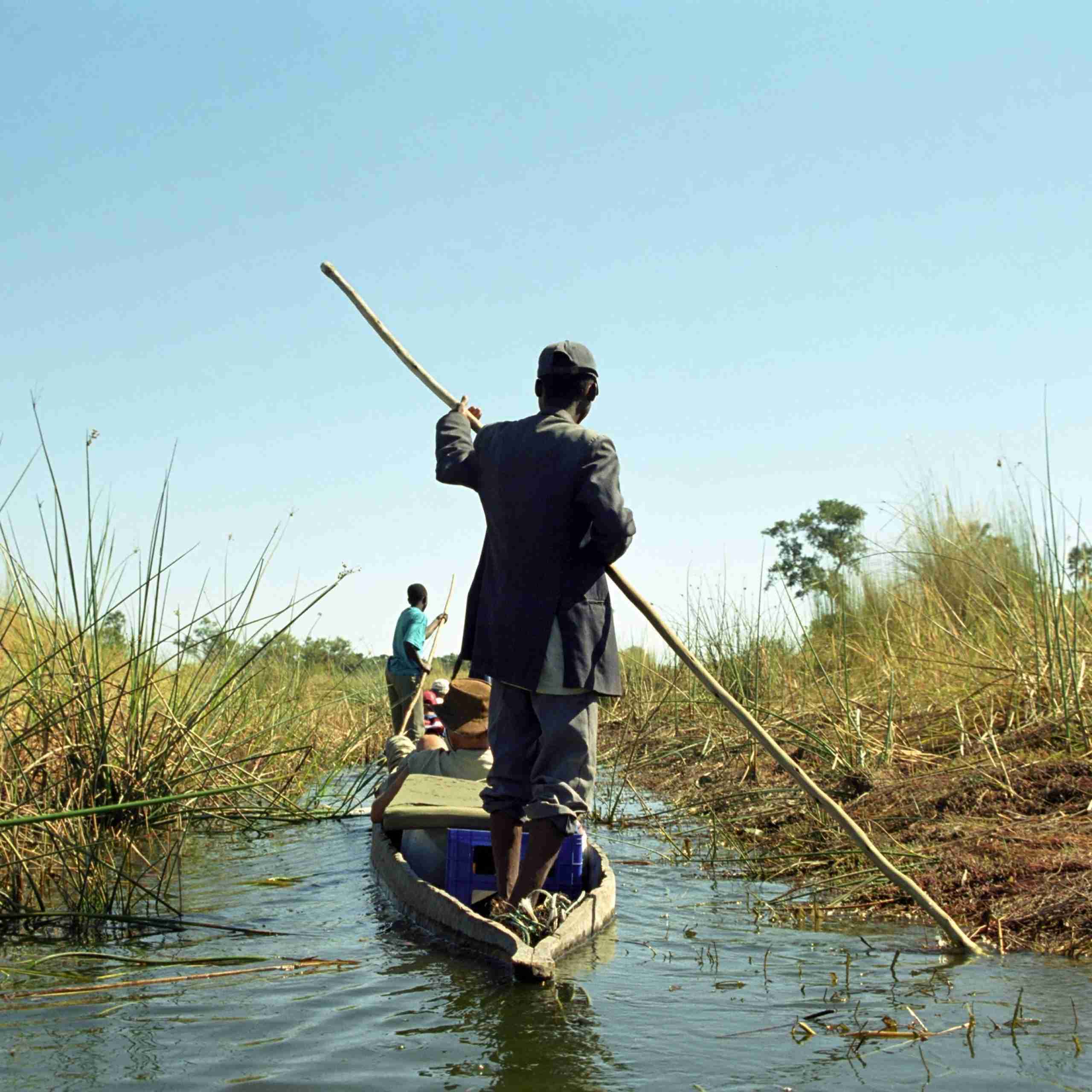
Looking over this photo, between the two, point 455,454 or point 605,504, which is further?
point 455,454

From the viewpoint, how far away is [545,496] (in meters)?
4.61

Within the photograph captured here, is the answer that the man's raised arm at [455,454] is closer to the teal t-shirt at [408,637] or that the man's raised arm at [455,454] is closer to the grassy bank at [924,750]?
the grassy bank at [924,750]

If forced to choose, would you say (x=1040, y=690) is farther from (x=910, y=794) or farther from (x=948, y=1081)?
(x=948, y=1081)

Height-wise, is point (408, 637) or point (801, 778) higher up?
point (408, 637)

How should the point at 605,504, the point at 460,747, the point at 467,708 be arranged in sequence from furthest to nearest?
the point at 460,747, the point at 467,708, the point at 605,504

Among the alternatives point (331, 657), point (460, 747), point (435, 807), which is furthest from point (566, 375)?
point (331, 657)

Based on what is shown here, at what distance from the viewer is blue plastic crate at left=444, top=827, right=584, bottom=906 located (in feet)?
16.9

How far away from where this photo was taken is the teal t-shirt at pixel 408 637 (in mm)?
11703

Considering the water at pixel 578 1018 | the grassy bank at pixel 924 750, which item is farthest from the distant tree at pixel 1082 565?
the water at pixel 578 1018

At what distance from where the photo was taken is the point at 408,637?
11.7 meters

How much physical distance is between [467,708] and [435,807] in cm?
103

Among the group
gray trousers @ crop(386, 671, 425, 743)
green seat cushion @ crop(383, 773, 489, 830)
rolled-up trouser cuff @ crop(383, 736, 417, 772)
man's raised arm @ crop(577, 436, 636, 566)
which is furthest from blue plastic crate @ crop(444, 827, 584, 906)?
gray trousers @ crop(386, 671, 425, 743)

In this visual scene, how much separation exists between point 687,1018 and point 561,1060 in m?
0.60

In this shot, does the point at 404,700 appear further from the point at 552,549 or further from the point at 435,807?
the point at 552,549
